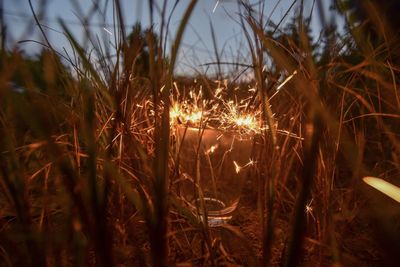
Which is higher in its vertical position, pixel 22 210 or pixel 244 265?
pixel 22 210

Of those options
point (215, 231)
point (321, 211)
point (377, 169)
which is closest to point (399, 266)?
point (321, 211)

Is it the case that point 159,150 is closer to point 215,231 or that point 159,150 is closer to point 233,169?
point 215,231

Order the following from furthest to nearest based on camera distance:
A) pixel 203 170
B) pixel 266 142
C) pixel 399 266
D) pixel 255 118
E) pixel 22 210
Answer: pixel 203 170 < pixel 255 118 < pixel 266 142 < pixel 22 210 < pixel 399 266

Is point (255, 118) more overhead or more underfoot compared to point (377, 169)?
more overhead

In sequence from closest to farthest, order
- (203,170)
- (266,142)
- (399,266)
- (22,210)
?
(399,266) < (22,210) < (266,142) < (203,170)

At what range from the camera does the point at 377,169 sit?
0.74 meters

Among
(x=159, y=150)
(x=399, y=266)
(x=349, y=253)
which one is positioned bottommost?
(x=349, y=253)

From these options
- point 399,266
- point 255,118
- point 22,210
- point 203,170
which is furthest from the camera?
point 203,170

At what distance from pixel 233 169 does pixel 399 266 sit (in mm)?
587

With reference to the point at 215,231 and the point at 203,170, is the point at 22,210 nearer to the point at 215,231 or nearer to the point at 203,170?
the point at 215,231

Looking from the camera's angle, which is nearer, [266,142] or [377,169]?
[266,142]

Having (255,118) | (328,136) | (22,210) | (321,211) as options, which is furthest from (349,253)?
(22,210)

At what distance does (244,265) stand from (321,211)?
0.17m

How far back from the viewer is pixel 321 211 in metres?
0.53
